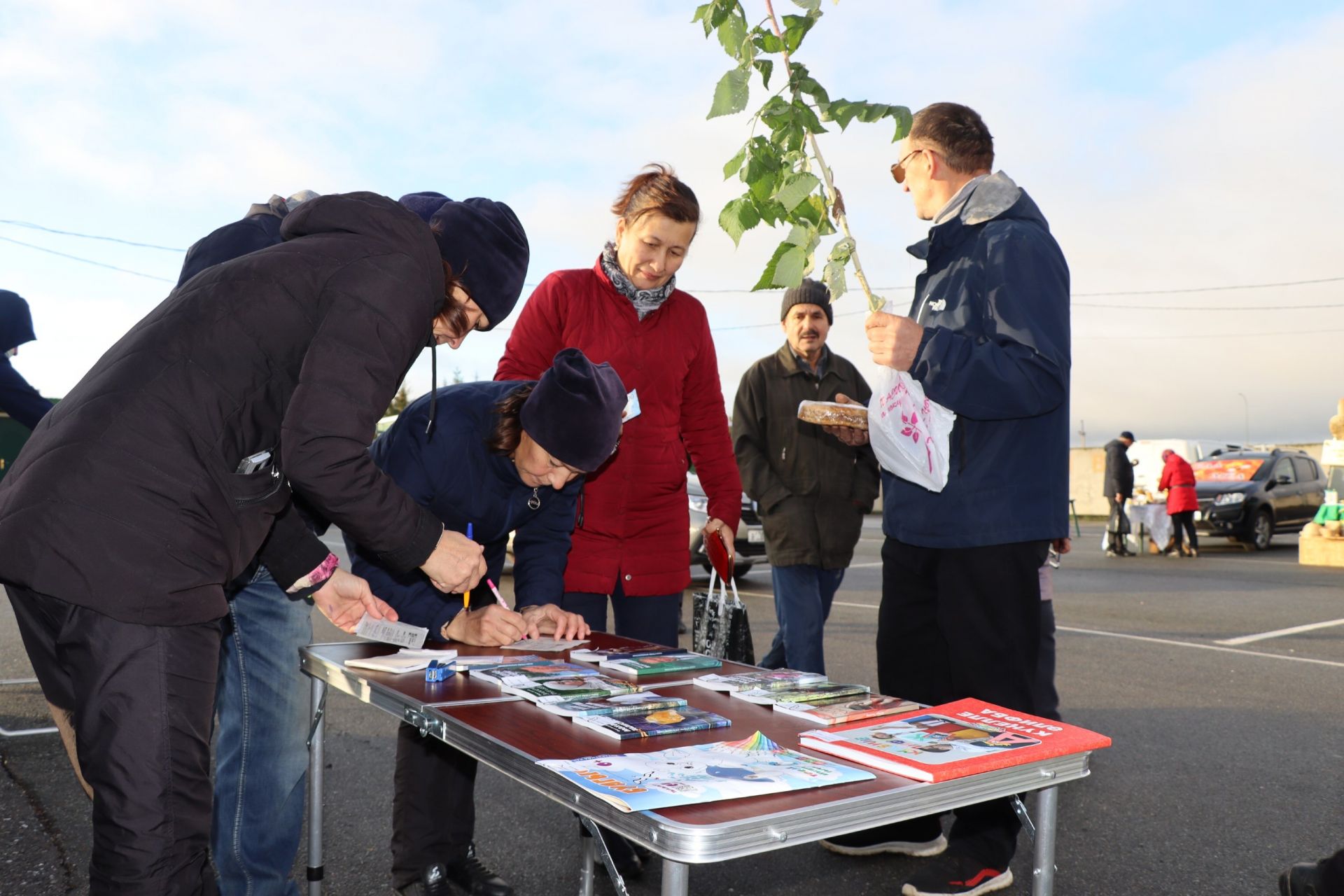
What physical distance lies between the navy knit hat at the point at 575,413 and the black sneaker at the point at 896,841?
161 cm

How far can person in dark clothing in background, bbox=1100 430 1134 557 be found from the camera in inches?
618

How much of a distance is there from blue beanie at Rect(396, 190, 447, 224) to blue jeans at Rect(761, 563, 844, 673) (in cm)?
271

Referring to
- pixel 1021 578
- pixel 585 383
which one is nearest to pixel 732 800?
pixel 585 383

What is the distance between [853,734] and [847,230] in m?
1.36

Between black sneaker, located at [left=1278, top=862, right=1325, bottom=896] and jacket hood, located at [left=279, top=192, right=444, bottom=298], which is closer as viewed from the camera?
jacket hood, located at [left=279, top=192, right=444, bottom=298]

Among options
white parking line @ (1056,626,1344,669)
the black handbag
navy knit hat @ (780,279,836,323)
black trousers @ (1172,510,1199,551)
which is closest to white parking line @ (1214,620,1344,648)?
white parking line @ (1056,626,1344,669)

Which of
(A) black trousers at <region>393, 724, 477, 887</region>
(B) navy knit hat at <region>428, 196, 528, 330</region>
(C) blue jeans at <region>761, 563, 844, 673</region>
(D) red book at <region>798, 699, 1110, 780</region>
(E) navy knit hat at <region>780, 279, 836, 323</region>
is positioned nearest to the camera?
(D) red book at <region>798, 699, 1110, 780</region>

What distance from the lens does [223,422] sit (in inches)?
64.6

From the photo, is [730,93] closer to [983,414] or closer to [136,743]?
[983,414]

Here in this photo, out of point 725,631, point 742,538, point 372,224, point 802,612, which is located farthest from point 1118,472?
point 372,224

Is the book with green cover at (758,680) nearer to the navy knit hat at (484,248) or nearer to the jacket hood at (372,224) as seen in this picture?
the navy knit hat at (484,248)

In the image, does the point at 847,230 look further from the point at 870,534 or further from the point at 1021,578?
the point at 870,534

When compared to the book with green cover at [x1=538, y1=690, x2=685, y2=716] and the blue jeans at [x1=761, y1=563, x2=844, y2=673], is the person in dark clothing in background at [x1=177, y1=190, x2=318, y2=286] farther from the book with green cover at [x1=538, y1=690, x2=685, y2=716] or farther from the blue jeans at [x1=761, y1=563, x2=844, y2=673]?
the blue jeans at [x1=761, y1=563, x2=844, y2=673]

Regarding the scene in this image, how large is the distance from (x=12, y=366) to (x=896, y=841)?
12.3 feet
